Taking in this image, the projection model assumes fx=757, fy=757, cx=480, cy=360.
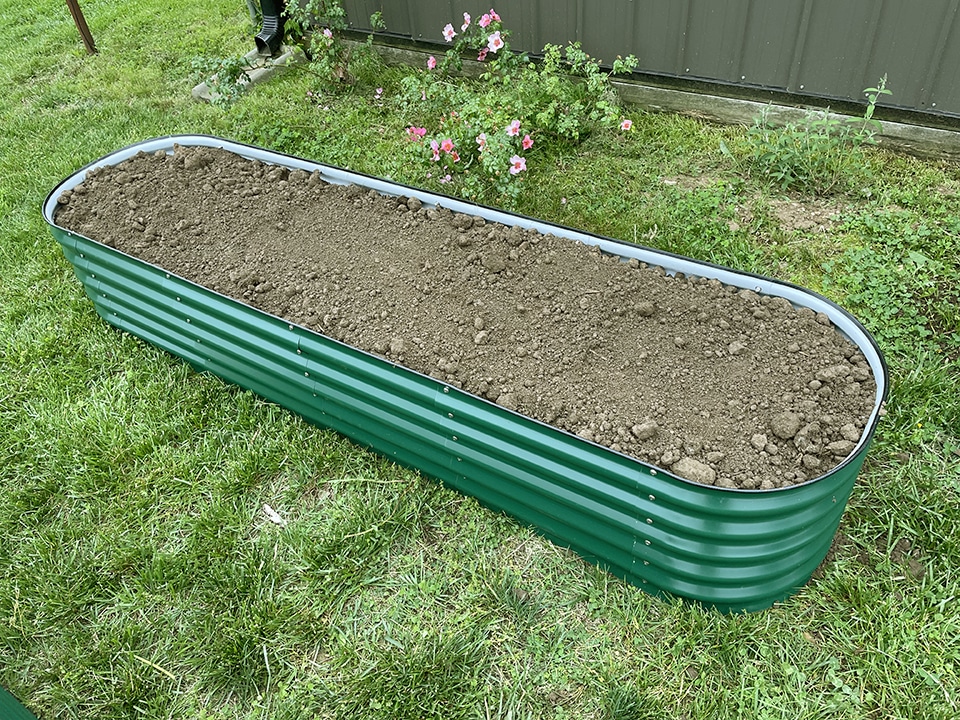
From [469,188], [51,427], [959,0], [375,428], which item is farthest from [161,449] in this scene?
[959,0]

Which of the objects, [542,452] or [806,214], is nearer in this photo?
[542,452]

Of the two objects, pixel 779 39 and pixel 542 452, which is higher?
pixel 779 39

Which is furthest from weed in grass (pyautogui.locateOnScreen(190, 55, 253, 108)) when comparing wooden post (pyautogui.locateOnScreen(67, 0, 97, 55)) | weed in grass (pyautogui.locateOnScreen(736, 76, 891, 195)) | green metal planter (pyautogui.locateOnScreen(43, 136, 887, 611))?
weed in grass (pyautogui.locateOnScreen(736, 76, 891, 195))

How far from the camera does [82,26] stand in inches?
237

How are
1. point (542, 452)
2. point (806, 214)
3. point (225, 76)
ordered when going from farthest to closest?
point (225, 76) → point (806, 214) → point (542, 452)

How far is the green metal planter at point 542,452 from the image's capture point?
1.93 m

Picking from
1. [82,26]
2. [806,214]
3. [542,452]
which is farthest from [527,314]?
[82,26]

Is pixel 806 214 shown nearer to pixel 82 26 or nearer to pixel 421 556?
pixel 421 556

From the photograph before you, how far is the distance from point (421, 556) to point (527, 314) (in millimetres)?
889

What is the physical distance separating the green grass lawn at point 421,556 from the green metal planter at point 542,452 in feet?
0.37

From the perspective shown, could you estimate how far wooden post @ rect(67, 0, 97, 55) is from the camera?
19.2ft

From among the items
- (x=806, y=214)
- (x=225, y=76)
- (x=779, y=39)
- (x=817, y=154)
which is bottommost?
(x=806, y=214)

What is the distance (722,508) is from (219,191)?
262cm

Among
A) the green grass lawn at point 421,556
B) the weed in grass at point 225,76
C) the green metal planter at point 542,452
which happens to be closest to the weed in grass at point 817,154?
the green grass lawn at point 421,556
